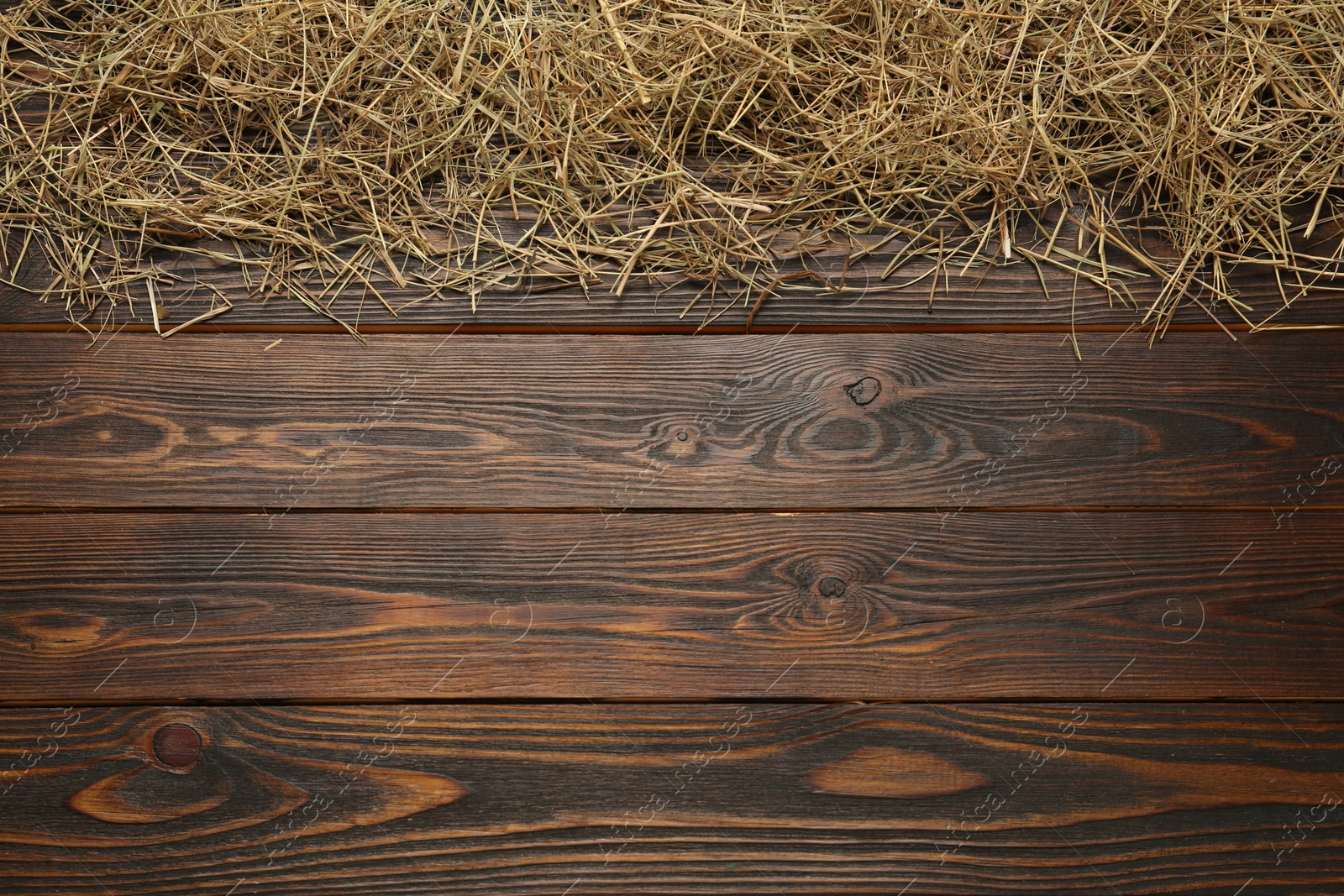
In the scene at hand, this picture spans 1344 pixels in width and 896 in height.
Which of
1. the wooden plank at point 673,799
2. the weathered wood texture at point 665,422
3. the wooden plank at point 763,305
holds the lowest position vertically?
the wooden plank at point 673,799

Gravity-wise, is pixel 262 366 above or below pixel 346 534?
above

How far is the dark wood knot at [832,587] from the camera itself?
104 centimetres

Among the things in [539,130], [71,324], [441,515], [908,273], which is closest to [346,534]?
[441,515]

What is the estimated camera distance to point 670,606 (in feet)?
3.41

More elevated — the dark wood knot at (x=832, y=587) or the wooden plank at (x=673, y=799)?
the dark wood knot at (x=832, y=587)

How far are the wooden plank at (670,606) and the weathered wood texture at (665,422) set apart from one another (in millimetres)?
34

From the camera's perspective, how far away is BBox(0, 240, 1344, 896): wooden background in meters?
1.00

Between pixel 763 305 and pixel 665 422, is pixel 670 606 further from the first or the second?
pixel 763 305

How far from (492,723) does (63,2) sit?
1011 mm

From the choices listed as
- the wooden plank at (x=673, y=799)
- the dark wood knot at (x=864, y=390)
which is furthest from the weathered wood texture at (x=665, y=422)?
the wooden plank at (x=673, y=799)

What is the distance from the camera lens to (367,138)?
111 cm

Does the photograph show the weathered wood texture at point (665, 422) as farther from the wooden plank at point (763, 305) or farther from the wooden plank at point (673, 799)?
the wooden plank at point (673, 799)

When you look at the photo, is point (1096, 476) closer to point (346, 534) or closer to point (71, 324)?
point (346, 534)

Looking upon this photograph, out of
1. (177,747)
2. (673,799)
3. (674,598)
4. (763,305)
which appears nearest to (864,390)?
(763,305)
